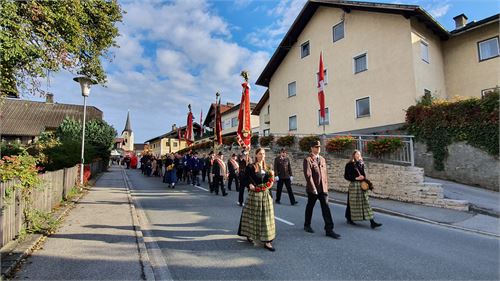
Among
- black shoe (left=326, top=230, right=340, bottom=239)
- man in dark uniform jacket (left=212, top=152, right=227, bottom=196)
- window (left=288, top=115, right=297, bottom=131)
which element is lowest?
black shoe (left=326, top=230, right=340, bottom=239)

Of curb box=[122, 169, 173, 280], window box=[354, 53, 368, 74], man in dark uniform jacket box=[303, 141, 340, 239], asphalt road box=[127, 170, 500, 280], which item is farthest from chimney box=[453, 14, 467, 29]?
curb box=[122, 169, 173, 280]

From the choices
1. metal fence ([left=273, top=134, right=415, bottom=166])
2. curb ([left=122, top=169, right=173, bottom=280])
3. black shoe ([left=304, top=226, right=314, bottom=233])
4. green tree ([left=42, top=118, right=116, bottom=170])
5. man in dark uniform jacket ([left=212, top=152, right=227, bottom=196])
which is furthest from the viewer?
green tree ([left=42, top=118, right=116, bottom=170])

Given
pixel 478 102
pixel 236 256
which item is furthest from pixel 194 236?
pixel 478 102

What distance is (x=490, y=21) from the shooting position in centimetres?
1705

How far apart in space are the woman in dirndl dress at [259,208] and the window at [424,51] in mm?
16225

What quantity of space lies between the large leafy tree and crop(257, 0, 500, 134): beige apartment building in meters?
14.8

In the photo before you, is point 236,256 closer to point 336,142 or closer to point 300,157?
point 336,142

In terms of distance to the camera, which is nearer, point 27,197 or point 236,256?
point 236,256

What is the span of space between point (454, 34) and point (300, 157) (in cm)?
1238

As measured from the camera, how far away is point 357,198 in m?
7.52

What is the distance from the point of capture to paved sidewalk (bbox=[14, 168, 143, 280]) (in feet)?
14.1

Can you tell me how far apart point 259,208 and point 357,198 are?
2.98 m

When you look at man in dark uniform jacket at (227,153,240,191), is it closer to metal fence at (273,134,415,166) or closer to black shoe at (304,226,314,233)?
metal fence at (273,134,415,166)

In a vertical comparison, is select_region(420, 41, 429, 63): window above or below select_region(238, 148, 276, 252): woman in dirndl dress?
above
